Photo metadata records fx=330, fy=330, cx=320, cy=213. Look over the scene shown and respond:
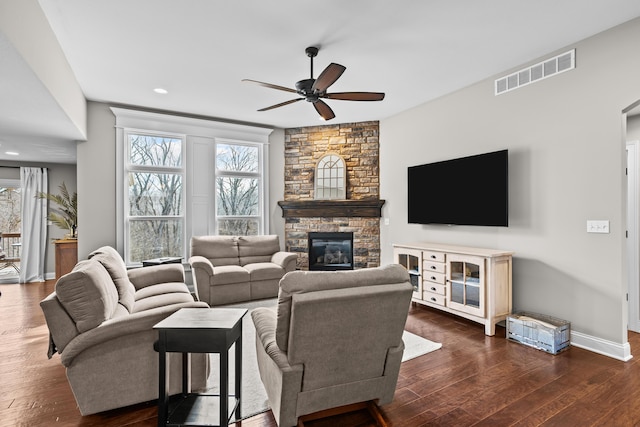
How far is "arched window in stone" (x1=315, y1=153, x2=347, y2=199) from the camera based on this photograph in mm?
5895

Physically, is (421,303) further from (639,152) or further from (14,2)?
(14,2)

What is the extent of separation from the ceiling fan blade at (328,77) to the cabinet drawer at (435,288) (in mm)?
2604

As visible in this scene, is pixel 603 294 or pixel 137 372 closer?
pixel 137 372

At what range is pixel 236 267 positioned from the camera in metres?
4.81

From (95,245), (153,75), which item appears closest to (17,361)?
(95,245)

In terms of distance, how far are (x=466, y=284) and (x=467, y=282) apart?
0.08 feet

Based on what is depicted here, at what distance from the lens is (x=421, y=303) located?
4.36m

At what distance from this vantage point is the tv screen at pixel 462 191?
3703 millimetres

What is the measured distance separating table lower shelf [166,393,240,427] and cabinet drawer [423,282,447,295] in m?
2.70

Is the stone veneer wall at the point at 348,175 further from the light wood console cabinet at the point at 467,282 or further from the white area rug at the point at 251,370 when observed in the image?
the white area rug at the point at 251,370

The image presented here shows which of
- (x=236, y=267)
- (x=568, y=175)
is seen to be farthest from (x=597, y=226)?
(x=236, y=267)

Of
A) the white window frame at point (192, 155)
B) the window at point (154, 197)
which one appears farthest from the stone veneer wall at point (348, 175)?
the window at point (154, 197)

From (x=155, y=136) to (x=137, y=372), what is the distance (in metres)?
4.15

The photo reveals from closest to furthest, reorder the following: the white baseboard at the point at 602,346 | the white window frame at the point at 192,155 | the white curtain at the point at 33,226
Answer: the white baseboard at the point at 602,346 → the white window frame at the point at 192,155 → the white curtain at the point at 33,226
